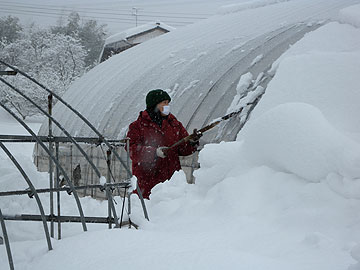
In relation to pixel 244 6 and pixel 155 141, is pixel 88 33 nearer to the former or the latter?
pixel 244 6

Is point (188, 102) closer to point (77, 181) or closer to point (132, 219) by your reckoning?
point (77, 181)

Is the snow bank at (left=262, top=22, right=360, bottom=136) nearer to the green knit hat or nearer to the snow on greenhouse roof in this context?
the green knit hat

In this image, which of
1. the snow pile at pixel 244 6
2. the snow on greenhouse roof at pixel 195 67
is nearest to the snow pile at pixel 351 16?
the snow on greenhouse roof at pixel 195 67

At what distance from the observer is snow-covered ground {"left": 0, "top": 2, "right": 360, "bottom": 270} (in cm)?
234

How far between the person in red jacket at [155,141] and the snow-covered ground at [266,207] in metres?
0.73

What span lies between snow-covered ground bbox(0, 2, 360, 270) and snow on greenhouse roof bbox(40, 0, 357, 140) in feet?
7.35

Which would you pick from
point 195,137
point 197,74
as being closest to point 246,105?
point 195,137

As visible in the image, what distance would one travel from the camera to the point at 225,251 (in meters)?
2.35

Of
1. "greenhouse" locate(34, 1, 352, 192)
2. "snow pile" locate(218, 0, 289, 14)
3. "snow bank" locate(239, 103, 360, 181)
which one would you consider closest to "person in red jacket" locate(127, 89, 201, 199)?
"greenhouse" locate(34, 1, 352, 192)

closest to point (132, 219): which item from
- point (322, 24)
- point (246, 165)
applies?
point (246, 165)

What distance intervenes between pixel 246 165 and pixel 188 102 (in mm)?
3435

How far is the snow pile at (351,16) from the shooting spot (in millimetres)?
5934

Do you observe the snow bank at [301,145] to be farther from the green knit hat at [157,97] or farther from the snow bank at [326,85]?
the green knit hat at [157,97]

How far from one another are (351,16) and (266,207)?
4205mm
